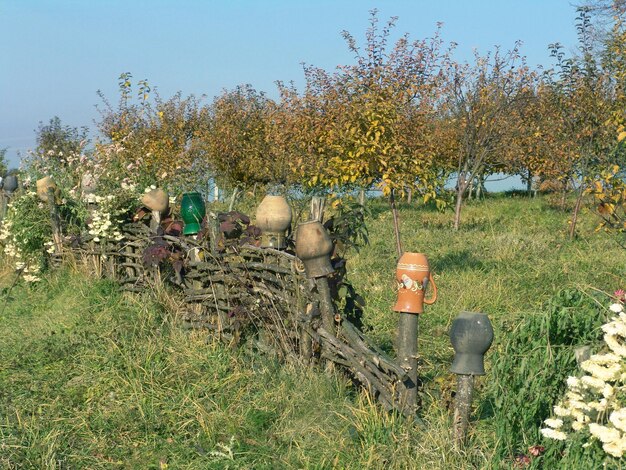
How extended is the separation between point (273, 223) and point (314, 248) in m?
1.23

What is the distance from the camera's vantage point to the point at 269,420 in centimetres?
446

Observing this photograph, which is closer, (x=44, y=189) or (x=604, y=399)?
(x=604, y=399)

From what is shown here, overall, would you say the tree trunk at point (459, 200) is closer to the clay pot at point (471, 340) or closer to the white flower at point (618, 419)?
the clay pot at point (471, 340)

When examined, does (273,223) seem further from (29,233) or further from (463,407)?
(29,233)

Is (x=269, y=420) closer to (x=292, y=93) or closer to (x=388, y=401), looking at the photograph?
(x=388, y=401)

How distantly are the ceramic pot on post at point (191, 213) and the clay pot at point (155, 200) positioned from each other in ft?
2.77

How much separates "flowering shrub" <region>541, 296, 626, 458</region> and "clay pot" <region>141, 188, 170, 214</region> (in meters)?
5.31

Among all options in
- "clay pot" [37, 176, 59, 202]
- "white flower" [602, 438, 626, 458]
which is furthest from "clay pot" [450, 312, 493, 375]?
"clay pot" [37, 176, 59, 202]

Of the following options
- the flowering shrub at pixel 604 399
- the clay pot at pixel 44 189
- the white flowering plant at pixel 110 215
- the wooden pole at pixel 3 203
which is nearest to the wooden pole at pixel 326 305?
the flowering shrub at pixel 604 399

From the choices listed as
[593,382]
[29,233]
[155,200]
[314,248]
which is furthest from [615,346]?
[29,233]

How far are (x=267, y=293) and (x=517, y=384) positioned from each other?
85.5 inches

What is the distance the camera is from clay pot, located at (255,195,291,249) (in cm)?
576

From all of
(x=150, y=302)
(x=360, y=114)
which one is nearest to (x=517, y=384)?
(x=150, y=302)

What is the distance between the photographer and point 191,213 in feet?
22.6
